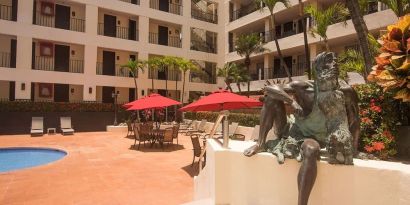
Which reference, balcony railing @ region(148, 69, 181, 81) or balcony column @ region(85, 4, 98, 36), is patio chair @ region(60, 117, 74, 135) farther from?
balcony railing @ region(148, 69, 181, 81)

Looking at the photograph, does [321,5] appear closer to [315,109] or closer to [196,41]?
[196,41]

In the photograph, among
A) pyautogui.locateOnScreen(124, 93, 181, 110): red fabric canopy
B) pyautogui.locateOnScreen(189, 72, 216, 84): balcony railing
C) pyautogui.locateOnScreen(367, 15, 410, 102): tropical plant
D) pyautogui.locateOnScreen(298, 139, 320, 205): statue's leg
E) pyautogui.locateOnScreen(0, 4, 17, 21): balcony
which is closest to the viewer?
pyautogui.locateOnScreen(298, 139, 320, 205): statue's leg

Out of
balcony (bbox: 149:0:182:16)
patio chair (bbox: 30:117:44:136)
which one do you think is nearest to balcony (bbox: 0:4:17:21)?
patio chair (bbox: 30:117:44:136)

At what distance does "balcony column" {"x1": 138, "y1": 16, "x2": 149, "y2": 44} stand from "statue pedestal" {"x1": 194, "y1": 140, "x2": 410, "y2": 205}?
2711 cm

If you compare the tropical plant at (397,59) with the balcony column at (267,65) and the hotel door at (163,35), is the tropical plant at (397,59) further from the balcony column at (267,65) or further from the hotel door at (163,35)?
the hotel door at (163,35)

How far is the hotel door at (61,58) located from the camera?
87.4ft

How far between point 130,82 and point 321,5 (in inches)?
716

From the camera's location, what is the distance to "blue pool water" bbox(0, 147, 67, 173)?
41.9 feet

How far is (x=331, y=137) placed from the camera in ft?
10.3

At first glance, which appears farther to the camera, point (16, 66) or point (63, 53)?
point (63, 53)

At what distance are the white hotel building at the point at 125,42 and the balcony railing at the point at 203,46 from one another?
0.11 metres

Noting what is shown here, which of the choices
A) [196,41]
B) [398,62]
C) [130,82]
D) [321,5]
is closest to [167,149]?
[398,62]

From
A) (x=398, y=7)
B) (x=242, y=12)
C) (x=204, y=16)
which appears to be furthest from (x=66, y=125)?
(x=242, y=12)

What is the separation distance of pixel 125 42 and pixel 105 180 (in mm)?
21844
